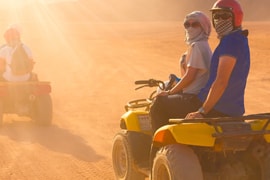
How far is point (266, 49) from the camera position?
28.5 metres

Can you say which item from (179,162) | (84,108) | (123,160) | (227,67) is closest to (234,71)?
(227,67)

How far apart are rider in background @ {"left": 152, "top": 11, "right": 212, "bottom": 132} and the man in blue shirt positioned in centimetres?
26

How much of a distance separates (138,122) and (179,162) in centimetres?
155

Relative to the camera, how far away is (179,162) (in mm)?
4875

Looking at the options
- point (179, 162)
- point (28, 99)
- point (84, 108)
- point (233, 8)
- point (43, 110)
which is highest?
point (233, 8)

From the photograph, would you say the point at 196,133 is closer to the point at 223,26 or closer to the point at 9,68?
the point at 223,26

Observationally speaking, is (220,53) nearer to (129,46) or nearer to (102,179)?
(102,179)

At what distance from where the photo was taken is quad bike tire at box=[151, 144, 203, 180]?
4.82 m

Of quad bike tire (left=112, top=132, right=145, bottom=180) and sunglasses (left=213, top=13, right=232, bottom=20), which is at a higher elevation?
sunglasses (left=213, top=13, right=232, bottom=20)

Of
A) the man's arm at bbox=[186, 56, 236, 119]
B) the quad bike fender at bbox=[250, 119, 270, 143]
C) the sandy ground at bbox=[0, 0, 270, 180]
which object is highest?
the man's arm at bbox=[186, 56, 236, 119]

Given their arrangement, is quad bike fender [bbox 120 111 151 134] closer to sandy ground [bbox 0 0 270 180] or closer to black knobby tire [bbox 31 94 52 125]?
sandy ground [bbox 0 0 270 180]

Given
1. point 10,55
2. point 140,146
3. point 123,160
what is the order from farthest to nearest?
point 10,55 < point 123,160 < point 140,146

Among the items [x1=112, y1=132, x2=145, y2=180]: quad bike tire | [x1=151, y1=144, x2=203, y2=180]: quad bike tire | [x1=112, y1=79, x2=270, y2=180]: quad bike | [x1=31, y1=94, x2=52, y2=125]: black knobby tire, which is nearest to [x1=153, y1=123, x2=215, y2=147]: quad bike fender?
[x1=112, y1=79, x2=270, y2=180]: quad bike

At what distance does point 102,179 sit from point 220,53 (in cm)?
299
